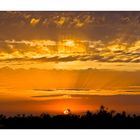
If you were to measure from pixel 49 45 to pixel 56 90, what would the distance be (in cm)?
36

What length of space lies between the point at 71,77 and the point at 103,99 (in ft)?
1.01

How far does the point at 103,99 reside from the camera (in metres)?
13.9

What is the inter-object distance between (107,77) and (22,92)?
2.24 feet

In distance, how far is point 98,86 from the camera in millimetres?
13945

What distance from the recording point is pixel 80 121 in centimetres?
1393

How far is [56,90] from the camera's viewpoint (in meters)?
13.9

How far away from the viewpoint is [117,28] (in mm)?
13922

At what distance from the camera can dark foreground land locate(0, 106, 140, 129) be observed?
45.6 ft

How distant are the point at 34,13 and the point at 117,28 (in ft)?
2.19

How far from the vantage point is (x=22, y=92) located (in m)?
13.9

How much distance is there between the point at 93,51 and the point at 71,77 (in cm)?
27

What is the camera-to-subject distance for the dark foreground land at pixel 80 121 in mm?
13914

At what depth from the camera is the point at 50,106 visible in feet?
45.7

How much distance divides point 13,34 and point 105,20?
74 centimetres
